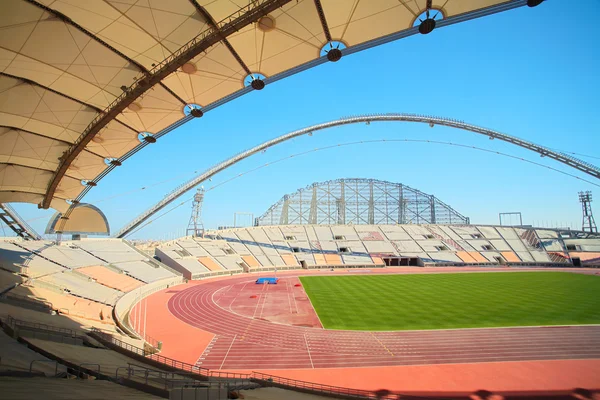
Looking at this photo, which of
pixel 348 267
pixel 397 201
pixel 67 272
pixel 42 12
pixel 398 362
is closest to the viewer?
pixel 42 12

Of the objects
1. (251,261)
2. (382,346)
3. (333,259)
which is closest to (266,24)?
(382,346)

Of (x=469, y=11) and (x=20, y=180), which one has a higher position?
(x=469, y=11)

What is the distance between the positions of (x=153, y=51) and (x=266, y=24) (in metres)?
4.59

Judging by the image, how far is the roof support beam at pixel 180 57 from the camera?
8.66m

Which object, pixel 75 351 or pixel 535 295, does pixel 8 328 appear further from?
pixel 535 295

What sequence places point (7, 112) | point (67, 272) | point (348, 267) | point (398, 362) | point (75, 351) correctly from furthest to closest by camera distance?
point (348, 267)
point (67, 272)
point (398, 362)
point (7, 112)
point (75, 351)

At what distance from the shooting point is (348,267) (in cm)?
5894

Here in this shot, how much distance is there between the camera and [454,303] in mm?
26344

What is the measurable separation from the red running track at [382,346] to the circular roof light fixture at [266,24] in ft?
51.4

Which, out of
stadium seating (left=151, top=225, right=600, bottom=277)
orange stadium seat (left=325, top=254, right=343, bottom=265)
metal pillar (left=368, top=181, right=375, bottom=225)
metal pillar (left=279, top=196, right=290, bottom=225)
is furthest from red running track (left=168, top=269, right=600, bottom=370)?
metal pillar (left=368, top=181, right=375, bottom=225)

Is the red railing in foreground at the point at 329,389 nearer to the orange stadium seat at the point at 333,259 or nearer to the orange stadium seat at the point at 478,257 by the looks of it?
the orange stadium seat at the point at 333,259

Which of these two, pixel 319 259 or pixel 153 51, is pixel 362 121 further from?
pixel 153 51

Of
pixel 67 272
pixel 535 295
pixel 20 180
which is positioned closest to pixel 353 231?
pixel 535 295

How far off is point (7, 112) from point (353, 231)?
212ft
